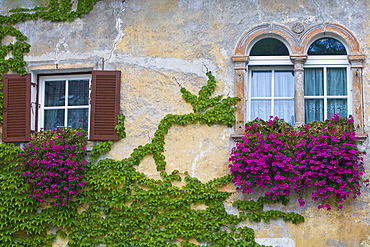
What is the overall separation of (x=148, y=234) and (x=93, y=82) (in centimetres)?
235

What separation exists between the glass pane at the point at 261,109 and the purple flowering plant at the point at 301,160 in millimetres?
536

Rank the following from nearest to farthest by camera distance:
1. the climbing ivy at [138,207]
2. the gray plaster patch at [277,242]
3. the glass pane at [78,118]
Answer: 1. the gray plaster patch at [277,242]
2. the climbing ivy at [138,207]
3. the glass pane at [78,118]

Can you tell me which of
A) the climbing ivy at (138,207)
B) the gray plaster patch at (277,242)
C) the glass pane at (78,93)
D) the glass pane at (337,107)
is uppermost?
the glass pane at (78,93)

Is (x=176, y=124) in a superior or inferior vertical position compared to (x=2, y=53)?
inferior

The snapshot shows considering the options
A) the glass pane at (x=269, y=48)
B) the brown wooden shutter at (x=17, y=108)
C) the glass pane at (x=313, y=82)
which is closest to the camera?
the glass pane at (x=313, y=82)

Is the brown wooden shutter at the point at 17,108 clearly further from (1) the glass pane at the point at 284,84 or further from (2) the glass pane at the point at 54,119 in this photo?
(1) the glass pane at the point at 284,84

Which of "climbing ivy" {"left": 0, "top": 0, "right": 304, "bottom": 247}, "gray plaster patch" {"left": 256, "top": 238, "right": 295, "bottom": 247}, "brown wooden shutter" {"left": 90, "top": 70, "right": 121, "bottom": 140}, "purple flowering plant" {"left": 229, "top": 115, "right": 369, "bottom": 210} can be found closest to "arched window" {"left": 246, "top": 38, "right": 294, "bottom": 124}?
"climbing ivy" {"left": 0, "top": 0, "right": 304, "bottom": 247}

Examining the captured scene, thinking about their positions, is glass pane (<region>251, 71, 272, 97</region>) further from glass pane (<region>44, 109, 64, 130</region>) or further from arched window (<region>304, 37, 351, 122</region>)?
glass pane (<region>44, 109, 64, 130</region>)

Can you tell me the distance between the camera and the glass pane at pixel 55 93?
9820mm

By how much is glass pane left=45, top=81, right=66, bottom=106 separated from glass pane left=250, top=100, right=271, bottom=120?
286 centimetres

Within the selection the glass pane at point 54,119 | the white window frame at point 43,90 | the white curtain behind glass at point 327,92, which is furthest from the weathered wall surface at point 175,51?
the glass pane at point 54,119

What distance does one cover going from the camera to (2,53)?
980 cm

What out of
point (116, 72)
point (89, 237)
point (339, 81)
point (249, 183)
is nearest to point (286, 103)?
point (339, 81)

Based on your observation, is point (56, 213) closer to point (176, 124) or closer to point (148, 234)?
point (148, 234)
